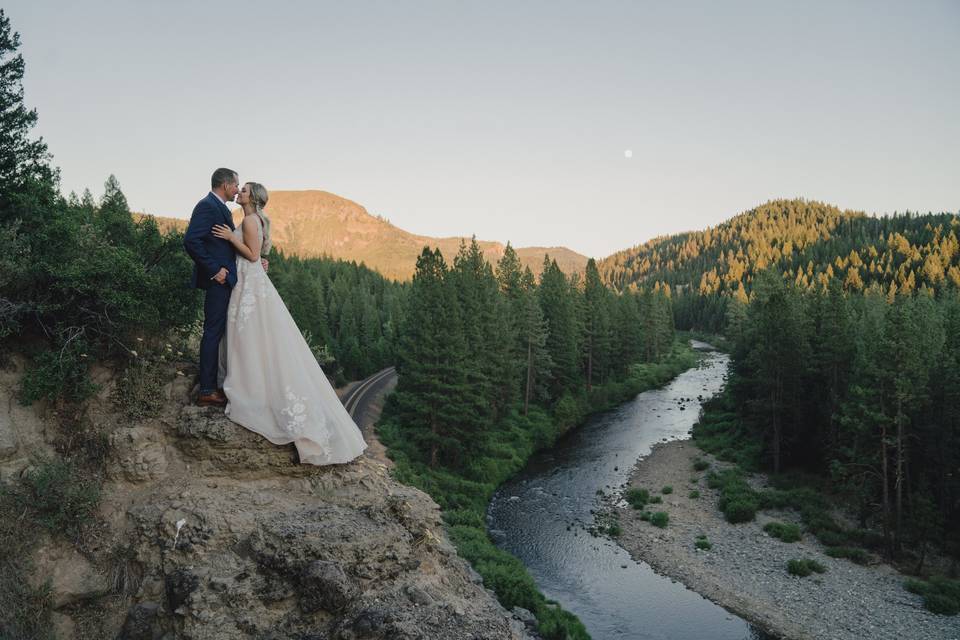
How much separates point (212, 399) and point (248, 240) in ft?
6.51

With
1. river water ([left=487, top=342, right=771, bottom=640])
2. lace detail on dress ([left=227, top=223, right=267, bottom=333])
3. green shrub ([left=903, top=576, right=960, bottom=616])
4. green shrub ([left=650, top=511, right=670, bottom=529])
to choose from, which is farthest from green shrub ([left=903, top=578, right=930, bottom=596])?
lace detail on dress ([left=227, top=223, right=267, bottom=333])

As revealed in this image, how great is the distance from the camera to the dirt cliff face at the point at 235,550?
16.2 ft

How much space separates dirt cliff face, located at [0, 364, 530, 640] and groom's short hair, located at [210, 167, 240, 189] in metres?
2.77

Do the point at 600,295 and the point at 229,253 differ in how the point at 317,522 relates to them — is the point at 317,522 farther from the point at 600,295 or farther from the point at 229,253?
the point at 600,295

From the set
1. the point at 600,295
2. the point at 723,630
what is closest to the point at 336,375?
the point at 600,295

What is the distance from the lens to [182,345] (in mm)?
7422

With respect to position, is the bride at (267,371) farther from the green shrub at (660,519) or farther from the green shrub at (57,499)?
the green shrub at (660,519)

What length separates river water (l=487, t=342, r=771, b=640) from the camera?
21844 mm

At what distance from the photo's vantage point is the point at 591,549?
1088 inches

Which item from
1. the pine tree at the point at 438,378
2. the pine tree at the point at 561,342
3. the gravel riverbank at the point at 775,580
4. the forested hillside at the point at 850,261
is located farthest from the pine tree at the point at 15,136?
the forested hillside at the point at 850,261

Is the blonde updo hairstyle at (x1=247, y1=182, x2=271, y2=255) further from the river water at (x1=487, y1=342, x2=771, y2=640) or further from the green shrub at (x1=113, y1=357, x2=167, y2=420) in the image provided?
the river water at (x1=487, y1=342, x2=771, y2=640)

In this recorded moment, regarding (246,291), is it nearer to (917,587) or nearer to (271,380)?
(271,380)

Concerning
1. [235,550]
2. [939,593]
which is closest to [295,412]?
[235,550]

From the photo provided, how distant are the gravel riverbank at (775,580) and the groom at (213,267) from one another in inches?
984
